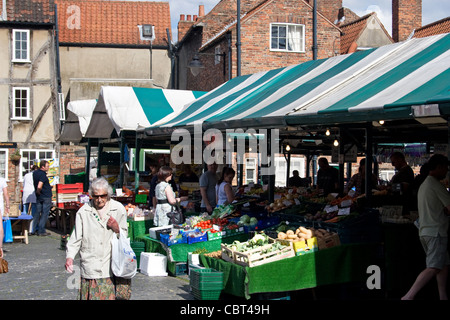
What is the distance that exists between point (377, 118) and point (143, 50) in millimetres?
28222

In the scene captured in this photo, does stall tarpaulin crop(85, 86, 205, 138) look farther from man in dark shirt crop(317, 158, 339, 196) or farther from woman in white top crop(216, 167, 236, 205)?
man in dark shirt crop(317, 158, 339, 196)

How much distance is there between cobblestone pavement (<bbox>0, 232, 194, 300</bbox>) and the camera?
28.4 feet

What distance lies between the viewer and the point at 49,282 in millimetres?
9648

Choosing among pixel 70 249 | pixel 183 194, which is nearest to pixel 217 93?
pixel 183 194

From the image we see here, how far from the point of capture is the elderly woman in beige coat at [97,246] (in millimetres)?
6027

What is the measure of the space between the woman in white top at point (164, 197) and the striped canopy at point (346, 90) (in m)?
1.22

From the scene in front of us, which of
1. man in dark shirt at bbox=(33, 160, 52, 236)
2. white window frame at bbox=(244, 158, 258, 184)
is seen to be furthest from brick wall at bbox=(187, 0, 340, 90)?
man in dark shirt at bbox=(33, 160, 52, 236)

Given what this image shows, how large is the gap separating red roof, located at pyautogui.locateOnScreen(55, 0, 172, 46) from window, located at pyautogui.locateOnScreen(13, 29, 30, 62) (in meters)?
4.35

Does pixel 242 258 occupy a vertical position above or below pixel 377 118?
below

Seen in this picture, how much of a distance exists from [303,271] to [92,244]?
121 inches

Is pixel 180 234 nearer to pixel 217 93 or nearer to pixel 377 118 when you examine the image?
pixel 377 118

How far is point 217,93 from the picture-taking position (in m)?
15.0

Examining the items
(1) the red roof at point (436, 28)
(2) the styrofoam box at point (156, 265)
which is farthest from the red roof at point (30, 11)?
(2) the styrofoam box at point (156, 265)
